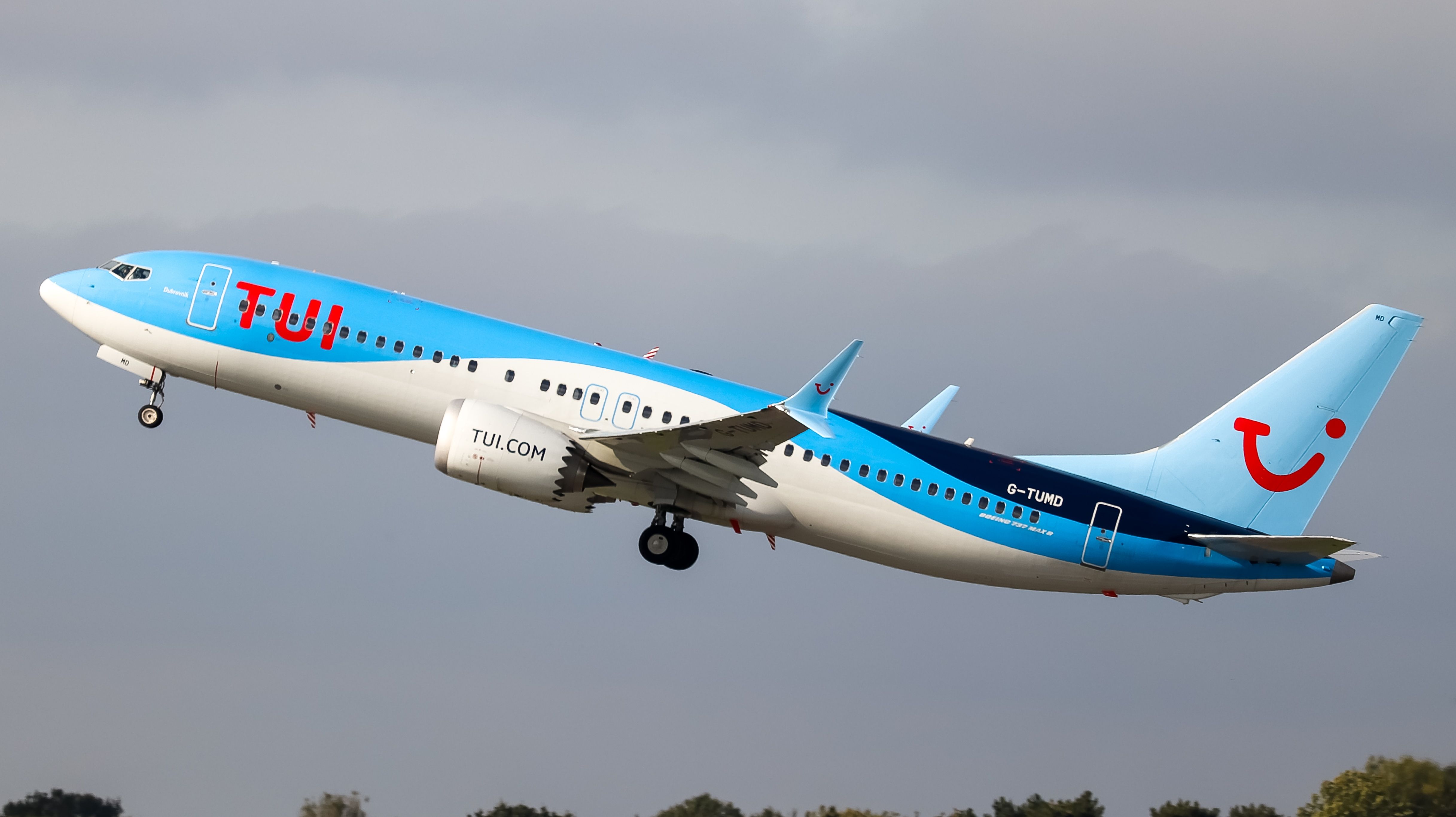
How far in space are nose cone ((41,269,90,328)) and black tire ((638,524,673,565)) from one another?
16874 millimetres

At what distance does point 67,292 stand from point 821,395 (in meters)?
22.1

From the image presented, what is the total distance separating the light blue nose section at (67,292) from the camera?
138ft

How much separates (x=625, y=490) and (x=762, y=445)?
15.7 feet

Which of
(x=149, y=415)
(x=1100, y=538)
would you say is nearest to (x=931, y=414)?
(x=1100, y=538)

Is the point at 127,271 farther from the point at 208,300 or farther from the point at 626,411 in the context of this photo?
the point at 626,411

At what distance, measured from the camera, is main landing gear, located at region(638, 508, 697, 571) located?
137 feet

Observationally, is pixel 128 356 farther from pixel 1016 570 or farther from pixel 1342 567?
pixel 1342 567

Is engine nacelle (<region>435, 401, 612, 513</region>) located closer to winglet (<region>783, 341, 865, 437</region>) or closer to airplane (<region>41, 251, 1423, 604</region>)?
airplane (<region>41, 251, 1423, 604</region>)

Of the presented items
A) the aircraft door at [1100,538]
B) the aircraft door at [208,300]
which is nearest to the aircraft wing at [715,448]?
the aircraft door at [1100,538]

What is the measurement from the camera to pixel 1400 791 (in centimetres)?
4422

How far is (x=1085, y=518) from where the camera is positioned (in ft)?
134

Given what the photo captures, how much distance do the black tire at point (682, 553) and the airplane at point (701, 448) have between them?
6 cm

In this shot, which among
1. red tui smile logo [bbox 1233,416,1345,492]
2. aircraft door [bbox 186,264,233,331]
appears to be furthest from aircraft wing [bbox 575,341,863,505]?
red tui smile logo [bbox 1233,416,1345,492]

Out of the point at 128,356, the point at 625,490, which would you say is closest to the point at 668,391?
the point at 625,490
